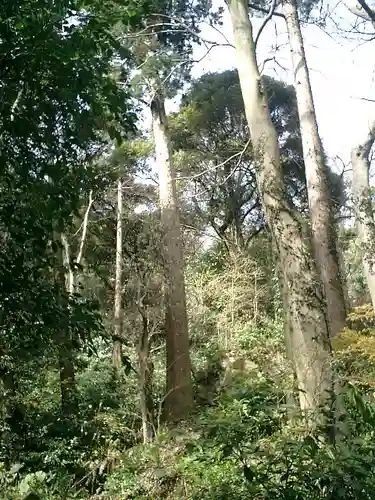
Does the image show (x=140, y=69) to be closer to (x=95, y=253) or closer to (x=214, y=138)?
(x=95, y=253)

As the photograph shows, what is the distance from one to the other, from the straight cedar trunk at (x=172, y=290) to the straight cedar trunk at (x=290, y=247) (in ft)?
14.0

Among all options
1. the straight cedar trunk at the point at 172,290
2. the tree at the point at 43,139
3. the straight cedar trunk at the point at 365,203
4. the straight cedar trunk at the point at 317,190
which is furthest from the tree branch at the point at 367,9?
the straight cedar trunk at the point at 172,290

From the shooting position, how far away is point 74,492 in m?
6.34

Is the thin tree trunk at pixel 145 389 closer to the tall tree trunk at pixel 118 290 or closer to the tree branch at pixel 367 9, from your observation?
the tall tree trunk at pixel 118 290

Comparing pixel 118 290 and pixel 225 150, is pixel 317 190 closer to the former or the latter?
pixel 118 290

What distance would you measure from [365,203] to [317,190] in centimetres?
264

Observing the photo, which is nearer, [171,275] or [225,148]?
[171,275]

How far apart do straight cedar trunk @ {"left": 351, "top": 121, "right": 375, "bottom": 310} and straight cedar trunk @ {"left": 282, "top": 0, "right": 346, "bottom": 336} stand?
133cm

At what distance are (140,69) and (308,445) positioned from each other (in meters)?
8.60

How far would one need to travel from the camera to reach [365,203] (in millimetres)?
7539

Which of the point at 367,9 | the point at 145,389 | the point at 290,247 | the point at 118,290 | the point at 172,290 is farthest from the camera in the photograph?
the point at 118,290

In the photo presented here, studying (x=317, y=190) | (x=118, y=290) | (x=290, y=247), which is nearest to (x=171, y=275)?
(x=118, y=290)

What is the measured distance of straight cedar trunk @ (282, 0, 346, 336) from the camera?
9750 millimetres

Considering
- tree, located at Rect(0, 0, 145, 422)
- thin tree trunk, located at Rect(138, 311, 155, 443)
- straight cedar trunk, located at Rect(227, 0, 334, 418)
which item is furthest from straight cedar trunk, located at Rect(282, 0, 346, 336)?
tree, located at Rect(0, 0, 145, 422)
